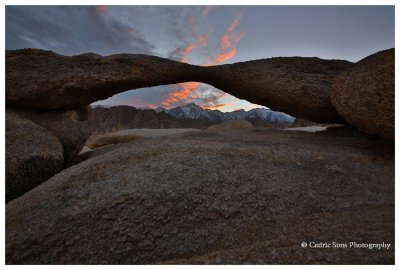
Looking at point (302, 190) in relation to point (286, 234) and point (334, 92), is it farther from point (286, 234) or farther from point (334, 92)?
point (334, 92)

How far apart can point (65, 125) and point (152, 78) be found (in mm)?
3296

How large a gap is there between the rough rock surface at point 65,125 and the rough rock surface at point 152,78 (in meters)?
0.29

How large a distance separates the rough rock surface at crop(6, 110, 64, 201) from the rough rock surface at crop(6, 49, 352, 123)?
3.78 ft

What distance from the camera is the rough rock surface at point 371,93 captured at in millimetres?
5148

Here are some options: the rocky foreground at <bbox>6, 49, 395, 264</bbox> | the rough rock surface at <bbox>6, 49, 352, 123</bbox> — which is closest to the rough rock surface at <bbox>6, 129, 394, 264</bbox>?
the rocky foreground at <bbox>6, 49, 395, 264</bbox>

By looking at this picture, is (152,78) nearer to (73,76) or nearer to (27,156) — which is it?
(73,76)

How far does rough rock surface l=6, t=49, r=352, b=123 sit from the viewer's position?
7387 mm

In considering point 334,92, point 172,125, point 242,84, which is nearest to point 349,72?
point 334,92

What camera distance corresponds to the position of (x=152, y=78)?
8688mm

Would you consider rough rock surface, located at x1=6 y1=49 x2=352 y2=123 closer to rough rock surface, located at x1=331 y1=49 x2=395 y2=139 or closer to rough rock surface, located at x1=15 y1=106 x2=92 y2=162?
rough rock surface, located at x1=15 y1=106 x2=92 y2=162

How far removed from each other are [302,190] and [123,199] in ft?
10.7

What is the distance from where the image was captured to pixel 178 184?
14.7 feet

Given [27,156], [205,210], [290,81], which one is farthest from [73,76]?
[290,81]

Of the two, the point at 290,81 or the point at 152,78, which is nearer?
the point at 290,81
